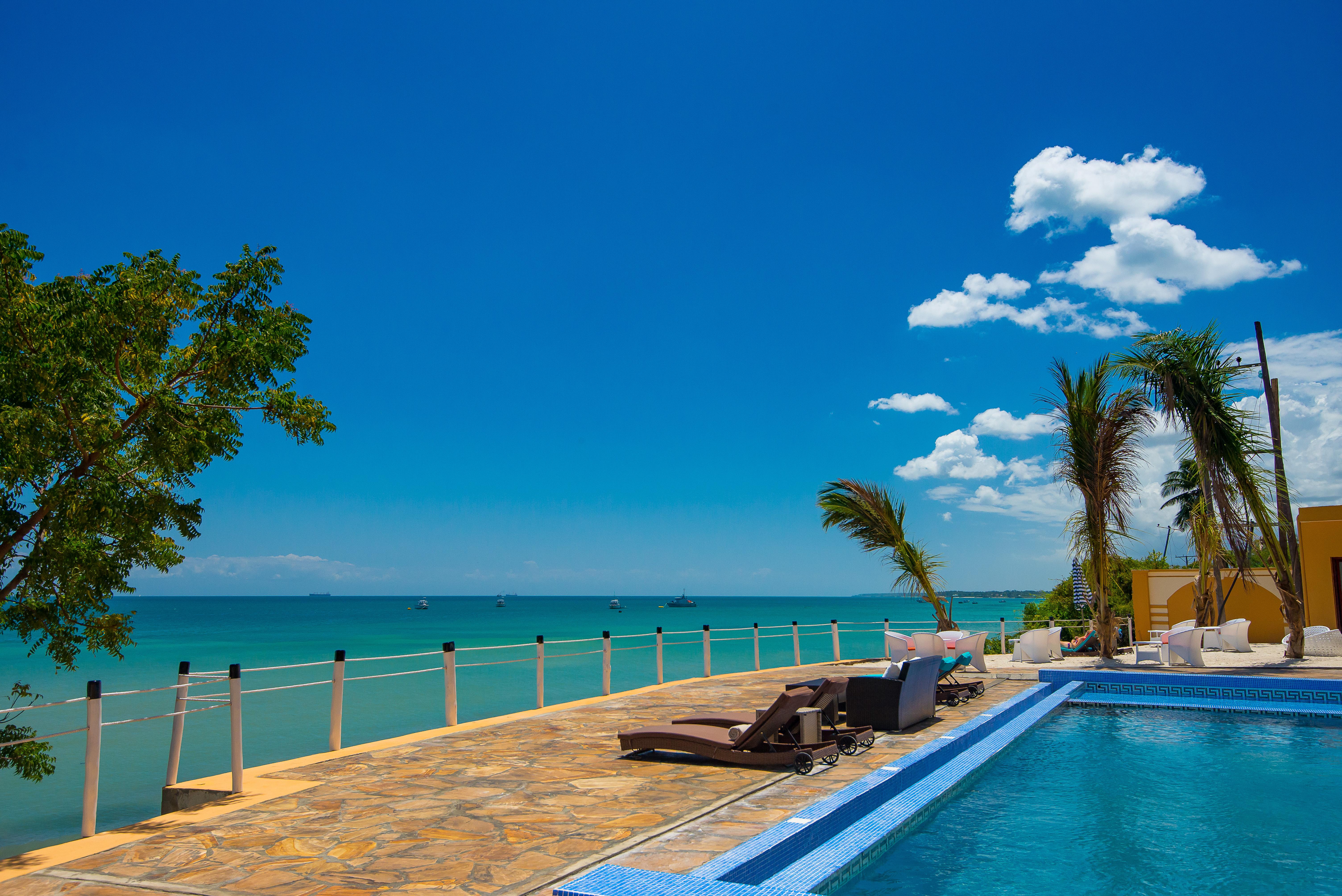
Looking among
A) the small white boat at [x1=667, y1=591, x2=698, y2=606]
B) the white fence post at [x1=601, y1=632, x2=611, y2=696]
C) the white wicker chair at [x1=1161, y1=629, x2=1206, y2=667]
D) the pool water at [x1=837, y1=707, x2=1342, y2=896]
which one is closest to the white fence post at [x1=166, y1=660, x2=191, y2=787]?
the pool water at [x1=837, y1=707, x2=1342, y2=896]

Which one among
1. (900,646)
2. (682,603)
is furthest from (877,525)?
(682,603)

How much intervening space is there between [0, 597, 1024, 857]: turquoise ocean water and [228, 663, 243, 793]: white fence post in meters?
2.77

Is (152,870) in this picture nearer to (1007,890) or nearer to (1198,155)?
(1007,890)

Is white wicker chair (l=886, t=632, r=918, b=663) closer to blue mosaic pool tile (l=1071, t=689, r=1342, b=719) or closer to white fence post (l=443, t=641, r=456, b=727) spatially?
blue mosaic pool tile (l=1071, t=689, r=1342, b=719)

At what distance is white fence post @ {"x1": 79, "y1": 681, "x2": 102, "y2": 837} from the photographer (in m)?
4.72

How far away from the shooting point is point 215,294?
18.5 ft

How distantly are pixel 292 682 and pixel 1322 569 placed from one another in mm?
34512

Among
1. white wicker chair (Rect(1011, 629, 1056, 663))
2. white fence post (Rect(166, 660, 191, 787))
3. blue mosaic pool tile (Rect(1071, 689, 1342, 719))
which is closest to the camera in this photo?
white fence post (Rect(166, 660, 191, 787))

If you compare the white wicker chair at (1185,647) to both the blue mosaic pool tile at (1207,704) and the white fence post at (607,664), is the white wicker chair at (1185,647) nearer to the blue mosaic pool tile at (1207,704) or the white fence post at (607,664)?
the blue mosaic pool tile at (1207,704)

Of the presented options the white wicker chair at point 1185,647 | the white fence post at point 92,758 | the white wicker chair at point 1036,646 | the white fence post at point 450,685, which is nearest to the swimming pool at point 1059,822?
the white wicker chair at point 1185,647

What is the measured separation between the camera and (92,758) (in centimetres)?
480

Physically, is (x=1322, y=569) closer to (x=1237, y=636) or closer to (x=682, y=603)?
(x=1237, y=636)

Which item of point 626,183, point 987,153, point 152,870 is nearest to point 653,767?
point 152,870

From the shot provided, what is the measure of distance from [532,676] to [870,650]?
32279mm
